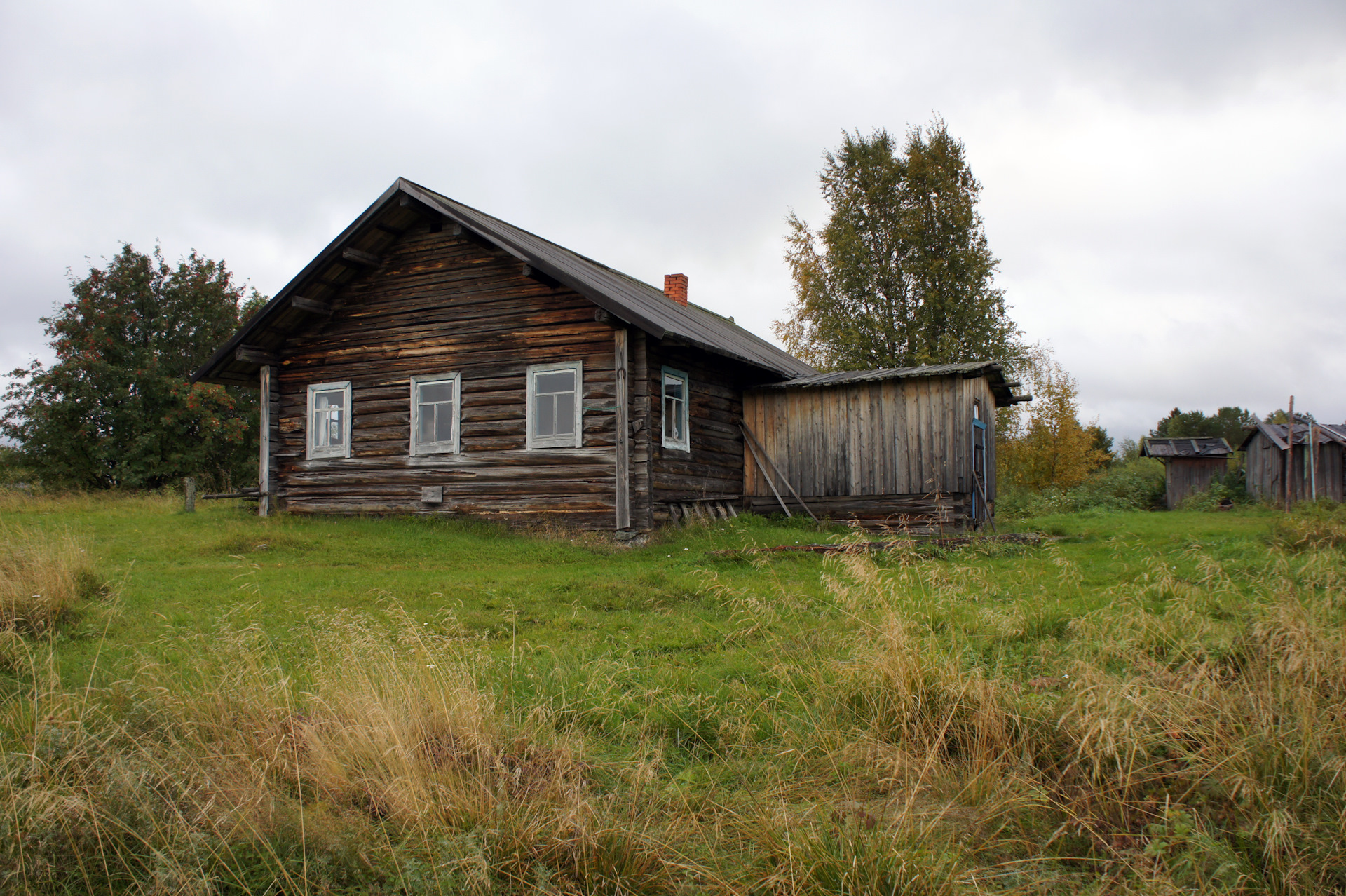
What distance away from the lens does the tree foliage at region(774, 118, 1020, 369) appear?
27.6 m

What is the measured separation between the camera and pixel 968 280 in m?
27.6

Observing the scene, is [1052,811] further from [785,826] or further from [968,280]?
[968,280]

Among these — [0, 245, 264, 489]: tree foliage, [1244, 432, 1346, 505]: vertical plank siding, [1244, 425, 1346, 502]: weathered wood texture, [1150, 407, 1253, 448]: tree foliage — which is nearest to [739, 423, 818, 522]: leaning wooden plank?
[1244, 432, 1346, 505]: vertical plank siding

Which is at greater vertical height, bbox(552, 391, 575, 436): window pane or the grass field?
bbox(552, 391, 575, 436): window pane

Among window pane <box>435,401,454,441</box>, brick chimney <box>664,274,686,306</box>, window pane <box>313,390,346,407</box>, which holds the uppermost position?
brick chimney <box>664,274,686,306</box>

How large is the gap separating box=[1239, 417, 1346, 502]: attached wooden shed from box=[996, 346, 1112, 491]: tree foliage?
496cm

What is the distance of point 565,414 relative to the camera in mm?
14227

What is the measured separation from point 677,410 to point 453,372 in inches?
155

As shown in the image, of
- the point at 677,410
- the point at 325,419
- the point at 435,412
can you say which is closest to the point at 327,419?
the point at 325,419

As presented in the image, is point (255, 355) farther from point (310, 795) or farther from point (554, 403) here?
point (310, 795)

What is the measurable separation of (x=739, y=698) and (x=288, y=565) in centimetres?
806

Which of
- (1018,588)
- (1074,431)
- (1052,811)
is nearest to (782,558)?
(1018,588)

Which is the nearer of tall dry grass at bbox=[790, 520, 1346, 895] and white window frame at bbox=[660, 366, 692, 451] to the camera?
tall dry grass at bbox=[790, 520, 1346, 895]

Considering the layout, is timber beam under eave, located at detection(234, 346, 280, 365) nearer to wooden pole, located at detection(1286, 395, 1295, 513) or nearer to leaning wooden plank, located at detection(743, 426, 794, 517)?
leaning wooden plank, located at detection(743, 426, 794, 517)
